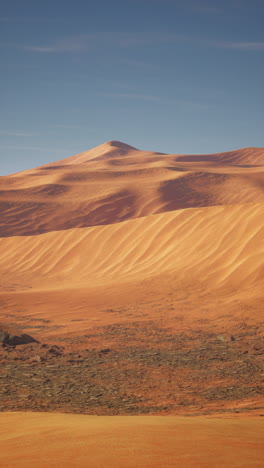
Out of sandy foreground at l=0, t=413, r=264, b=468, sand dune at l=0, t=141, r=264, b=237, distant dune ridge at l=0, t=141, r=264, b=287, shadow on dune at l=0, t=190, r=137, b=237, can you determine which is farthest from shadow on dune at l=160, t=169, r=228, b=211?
sandy foreground at l=0, t=413, r=264, b=468

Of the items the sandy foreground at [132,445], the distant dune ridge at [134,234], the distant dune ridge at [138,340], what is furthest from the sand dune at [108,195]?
the sandy foreground at [132,445]

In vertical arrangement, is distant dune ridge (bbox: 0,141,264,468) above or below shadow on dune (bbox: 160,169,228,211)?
below

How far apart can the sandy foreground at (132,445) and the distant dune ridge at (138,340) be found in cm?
1

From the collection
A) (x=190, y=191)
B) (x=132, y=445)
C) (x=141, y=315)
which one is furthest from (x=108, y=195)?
(x=132, y=445)

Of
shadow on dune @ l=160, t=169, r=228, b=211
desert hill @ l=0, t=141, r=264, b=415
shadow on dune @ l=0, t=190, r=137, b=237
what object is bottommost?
desert hill @ l=0, t=141, r=264, b=415

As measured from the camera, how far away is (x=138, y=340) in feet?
32.3

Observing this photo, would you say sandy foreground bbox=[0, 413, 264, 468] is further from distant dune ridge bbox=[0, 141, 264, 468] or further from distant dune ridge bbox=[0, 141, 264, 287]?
distant dune ridge bbox=[0, 141, 264, 287]

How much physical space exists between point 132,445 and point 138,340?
23.0ft

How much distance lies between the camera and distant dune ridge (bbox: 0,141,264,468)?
3.13 m

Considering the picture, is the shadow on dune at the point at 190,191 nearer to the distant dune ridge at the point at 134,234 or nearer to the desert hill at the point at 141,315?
the distant dune ridge at the point at 134,234

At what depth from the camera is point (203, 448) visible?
9.37ft

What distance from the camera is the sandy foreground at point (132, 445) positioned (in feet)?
8.38

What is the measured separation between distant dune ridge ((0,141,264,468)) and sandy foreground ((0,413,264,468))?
→ 0.5 inches

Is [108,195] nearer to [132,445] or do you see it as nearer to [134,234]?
[134,234]
